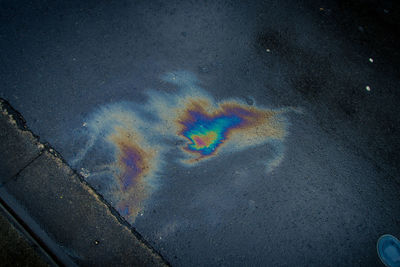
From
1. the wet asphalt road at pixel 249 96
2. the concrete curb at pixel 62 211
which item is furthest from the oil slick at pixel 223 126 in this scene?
the concrete curb at pixel 62 211

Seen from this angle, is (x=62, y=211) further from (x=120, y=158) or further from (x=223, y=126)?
(x=223, y=126)

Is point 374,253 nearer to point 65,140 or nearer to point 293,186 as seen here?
point 293,186

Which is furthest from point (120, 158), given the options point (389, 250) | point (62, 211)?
point (389, 250)

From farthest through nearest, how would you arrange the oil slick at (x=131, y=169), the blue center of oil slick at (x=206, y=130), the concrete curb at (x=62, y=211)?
the blue center of oil slick at (x=206, y=130) → the oil slick at (x=131, y=169) → the concrete curb at (x=62, y=211)

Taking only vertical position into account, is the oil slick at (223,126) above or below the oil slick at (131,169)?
above

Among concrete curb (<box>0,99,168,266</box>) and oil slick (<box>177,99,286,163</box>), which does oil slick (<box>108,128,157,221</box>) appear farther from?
oil slick (<box>177,99,286,163</box>)

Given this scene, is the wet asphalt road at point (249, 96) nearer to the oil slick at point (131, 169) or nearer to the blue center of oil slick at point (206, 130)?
the oil slick at point (131, 169)
